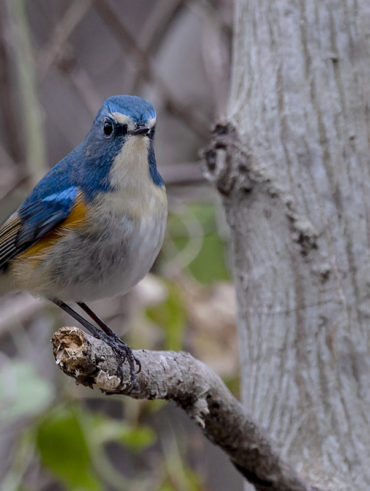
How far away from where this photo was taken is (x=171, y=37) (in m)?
4.32

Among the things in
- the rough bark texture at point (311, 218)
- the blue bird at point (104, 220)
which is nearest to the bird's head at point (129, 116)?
the blue bird at point (104, 220)

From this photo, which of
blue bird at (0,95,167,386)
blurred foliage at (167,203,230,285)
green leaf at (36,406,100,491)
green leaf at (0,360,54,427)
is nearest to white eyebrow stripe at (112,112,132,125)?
blue bird at (0,95,167,386)

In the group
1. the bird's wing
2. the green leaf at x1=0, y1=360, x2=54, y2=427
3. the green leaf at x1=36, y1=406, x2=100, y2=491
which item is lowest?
the green leaf at x1=36, y1=406, x2=100, y2=491

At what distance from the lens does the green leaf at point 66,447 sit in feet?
8.92

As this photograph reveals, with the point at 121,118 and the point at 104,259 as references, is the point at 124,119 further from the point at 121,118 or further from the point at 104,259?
the point at 104,259

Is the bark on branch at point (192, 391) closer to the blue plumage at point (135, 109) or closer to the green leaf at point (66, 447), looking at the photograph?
the blue plumage at point (135, 109)

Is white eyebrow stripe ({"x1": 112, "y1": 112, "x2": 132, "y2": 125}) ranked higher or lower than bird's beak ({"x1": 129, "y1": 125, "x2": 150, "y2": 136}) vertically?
higher

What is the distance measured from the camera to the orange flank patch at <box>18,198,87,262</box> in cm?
222

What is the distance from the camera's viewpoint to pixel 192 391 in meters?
1.92

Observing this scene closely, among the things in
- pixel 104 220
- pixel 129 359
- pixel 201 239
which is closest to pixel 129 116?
pixel 104 220

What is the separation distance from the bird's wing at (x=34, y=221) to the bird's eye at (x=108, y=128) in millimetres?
186

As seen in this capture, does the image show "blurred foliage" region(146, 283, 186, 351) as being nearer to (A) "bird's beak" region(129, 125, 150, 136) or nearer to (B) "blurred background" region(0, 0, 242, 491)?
(B) "blurred background" region(0, 0, 242, 491)

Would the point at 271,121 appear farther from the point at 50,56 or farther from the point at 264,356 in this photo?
the point at 50,56

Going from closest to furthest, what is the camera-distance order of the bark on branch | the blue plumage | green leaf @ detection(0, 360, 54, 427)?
the bark on branch
the blue plumage
green leaf @ detection(0, 360, 54, 427)
